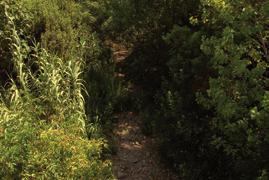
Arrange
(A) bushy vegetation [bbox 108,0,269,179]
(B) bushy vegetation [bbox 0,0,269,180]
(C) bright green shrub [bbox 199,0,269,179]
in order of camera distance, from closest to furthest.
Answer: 1. (C) bright green shrub [bbox 199,0,269,179]
2. (A) bushy vegetation [bbox 108,0,269,179]
3. (B) bushy vegetation [bbox 0,0,269,180]

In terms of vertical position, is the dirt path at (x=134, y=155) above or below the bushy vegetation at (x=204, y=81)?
below


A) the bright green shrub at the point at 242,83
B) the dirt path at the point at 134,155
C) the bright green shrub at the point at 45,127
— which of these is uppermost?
the bright green shrub at the point at 242,83

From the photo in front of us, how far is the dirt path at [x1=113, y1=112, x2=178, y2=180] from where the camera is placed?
7.38 metres

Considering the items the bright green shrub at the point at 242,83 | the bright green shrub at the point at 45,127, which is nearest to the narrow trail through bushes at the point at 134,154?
the bright green shrub at the point at 45,127

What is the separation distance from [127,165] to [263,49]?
3.02 meters

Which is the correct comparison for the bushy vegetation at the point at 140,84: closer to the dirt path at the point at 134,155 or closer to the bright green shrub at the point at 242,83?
the bright green shrub at the point at 242,83

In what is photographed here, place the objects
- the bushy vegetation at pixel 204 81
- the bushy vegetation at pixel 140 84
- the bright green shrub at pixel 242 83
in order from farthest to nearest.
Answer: the bushy vegetation at pixel 140 84 → the bushy vegetation at pixel 204 81 → the bright green shrub at pixel 242 83

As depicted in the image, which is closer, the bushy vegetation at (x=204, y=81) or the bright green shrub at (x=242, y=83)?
the bright green shrub at (x=242, y=83)

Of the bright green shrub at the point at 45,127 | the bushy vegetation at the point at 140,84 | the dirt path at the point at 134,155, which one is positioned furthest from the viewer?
the dirt path at the point at 134,155

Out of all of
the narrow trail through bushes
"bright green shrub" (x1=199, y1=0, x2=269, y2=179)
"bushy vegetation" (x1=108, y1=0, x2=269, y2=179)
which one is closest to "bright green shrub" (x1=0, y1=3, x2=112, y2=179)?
the narrow trail through bushes

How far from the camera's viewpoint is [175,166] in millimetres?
7039

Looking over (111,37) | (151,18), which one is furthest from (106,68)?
(151,18)

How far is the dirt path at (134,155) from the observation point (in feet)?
24.2

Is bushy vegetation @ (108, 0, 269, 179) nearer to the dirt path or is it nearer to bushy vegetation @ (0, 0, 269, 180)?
bushy vegetation @ (0, 0, 269, 180)
